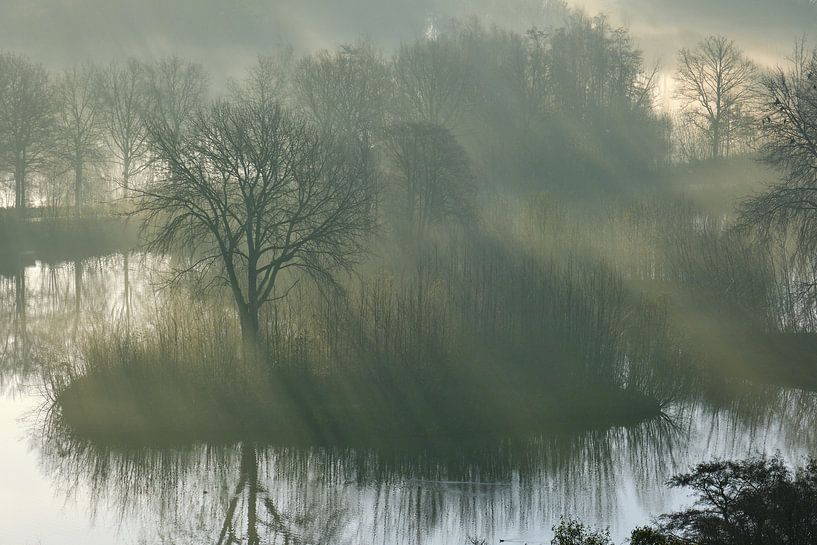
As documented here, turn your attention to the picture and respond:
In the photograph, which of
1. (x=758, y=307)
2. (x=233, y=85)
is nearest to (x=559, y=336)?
(x=758, y=307)

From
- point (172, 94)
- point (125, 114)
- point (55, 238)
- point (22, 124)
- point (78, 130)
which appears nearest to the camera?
point (55, 238)

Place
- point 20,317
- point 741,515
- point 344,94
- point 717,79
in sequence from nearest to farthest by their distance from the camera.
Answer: point 741,515
point 20,317
point 344,94
point 717,79

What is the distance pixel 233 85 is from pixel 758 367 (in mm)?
62303

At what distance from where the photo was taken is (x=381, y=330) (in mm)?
27297

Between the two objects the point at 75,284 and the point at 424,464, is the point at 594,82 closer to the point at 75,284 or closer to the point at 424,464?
the point at 75,284

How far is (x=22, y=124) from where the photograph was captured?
58719 millimetres

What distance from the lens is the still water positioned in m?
19.6

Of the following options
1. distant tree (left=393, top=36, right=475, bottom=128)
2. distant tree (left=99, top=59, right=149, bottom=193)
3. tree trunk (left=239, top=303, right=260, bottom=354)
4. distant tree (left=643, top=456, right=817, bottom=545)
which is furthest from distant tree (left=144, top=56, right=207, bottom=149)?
distant tree (left=643, top=456, right=817, bottom=545)

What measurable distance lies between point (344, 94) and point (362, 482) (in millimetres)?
47856

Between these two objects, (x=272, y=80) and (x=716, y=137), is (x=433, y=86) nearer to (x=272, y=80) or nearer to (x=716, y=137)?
(x=272, y=80)

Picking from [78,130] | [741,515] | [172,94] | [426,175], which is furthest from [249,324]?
[172,94]

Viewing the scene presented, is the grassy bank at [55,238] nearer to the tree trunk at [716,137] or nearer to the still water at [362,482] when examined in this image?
the still water at [362,482]

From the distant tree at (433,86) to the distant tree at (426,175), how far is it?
19155mm

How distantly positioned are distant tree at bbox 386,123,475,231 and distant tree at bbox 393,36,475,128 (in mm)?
19155
